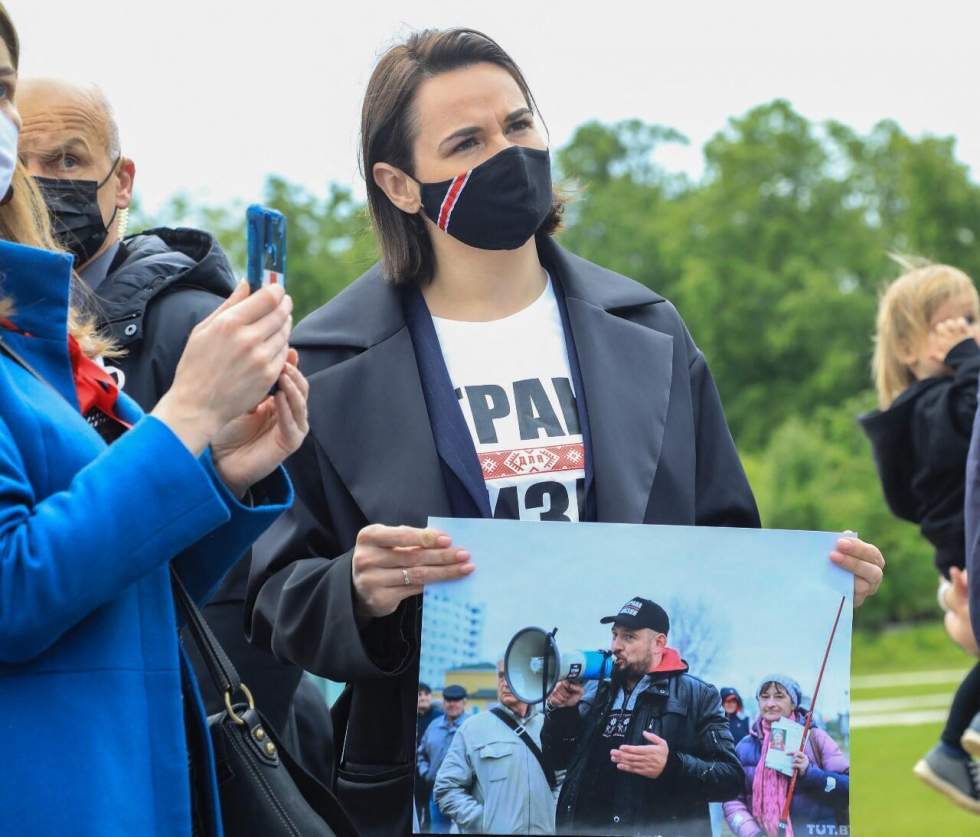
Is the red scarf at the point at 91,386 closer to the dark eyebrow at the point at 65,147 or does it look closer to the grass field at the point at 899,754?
the dark eyebrow at the point at 65,147

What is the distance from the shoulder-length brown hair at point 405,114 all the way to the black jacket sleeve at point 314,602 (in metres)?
0.51

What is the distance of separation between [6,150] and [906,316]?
499 centimetres

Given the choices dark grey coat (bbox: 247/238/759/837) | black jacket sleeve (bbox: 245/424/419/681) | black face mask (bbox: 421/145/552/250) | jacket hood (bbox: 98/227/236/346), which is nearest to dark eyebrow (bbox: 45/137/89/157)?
jacket hood (bbox: 98/227/236/346)

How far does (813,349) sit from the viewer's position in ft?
154

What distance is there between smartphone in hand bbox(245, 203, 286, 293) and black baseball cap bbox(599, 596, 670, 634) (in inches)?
34.7

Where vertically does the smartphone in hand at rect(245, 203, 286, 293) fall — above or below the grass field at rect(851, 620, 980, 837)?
above

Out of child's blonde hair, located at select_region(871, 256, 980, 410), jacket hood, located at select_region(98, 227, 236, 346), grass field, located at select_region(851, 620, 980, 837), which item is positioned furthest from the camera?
grass field, located at select_region(851, 620, 980, 837)

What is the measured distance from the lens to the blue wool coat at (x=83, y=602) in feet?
6.73

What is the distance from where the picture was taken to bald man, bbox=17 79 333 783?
3.77 meters

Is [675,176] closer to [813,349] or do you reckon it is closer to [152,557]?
[813,349]

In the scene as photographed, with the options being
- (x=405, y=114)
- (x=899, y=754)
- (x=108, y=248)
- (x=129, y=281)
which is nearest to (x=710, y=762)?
(x=405, y=114)

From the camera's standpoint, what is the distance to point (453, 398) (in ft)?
10.0

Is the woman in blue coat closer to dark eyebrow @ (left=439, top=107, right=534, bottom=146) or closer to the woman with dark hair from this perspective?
the woman with dark hair

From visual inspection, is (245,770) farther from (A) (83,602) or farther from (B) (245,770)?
(A) (83,602)
